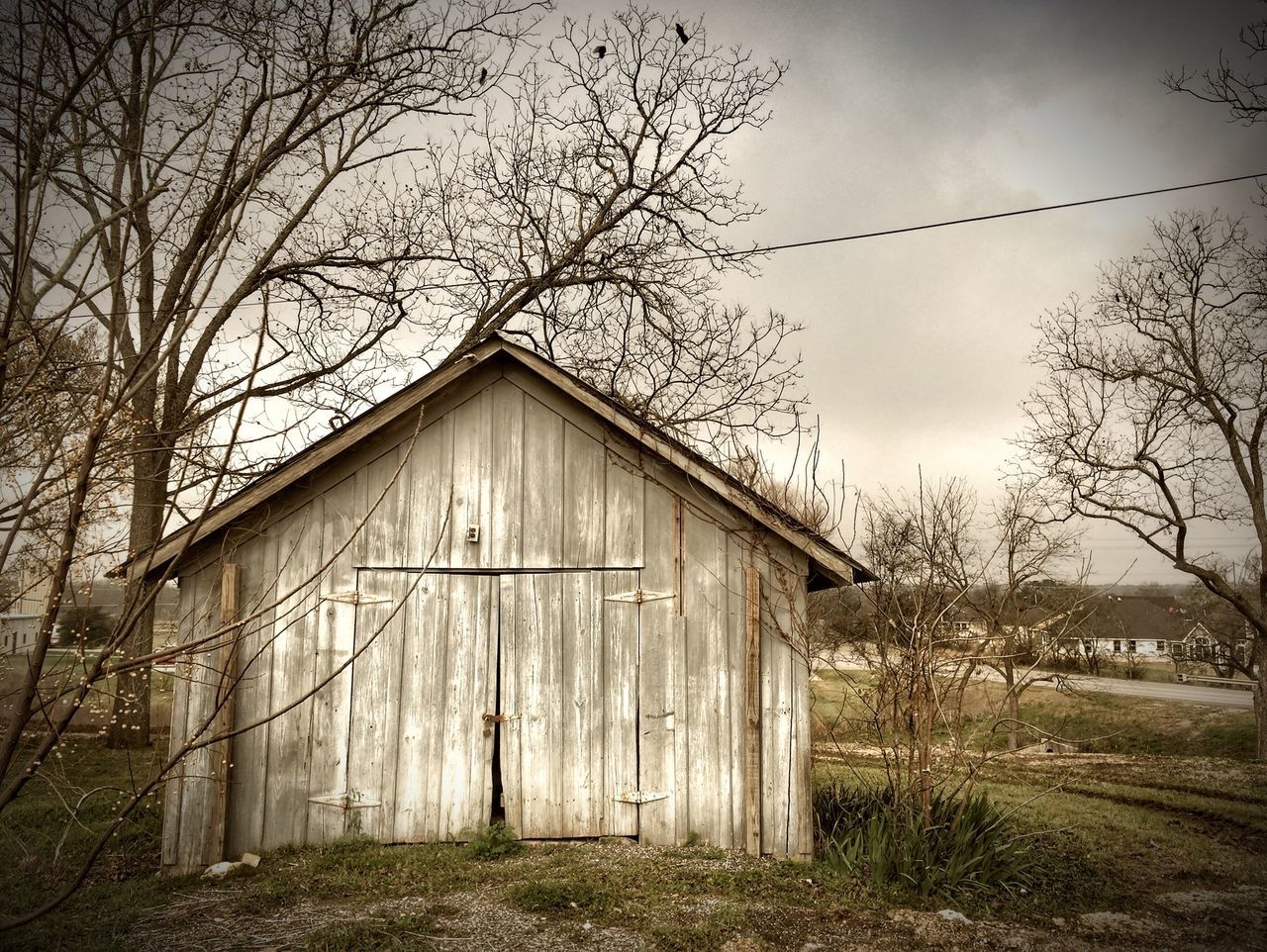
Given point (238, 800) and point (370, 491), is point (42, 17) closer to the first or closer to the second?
point (370, 491)

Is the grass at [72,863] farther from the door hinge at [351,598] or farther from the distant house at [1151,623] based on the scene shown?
the distant house at [1151,623]

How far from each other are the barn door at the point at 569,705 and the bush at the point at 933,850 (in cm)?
210

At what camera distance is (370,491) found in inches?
318

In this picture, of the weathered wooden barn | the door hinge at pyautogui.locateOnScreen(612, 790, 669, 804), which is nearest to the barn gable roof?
the weathered wooden barn

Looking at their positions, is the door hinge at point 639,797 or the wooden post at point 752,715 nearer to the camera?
the wooden post at point 752,715

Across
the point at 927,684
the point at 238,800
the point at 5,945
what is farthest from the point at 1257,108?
the point at 5,945

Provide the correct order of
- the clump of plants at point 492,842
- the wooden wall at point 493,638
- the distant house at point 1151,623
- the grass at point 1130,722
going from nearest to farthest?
the clump of plants at point 492,842 < the wooden wall at point 493,638 < the grass at point 1130,722 < the distant house at point 1151,623

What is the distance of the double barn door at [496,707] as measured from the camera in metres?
7.80

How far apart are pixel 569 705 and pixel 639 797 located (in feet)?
3.64

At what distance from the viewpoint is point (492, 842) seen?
7.61m

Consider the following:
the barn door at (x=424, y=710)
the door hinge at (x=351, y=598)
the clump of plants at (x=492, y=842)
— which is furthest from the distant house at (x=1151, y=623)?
the door hinge at (x=351, y=598)

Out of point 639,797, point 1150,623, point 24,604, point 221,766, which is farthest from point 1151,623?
point 24,604

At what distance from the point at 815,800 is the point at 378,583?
5.16m

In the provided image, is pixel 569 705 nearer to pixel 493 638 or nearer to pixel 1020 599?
pixel 493 638
